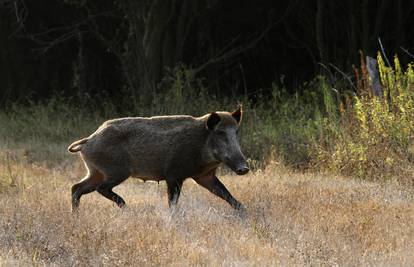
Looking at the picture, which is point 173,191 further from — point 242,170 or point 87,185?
point 87,185

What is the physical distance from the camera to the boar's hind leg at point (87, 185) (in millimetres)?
8727

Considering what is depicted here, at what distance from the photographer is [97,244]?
6555 millimetres

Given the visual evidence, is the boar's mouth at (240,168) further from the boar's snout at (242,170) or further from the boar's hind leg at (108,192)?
the boar's hind leg at (108,192)

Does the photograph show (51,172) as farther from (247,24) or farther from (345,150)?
(247,24)

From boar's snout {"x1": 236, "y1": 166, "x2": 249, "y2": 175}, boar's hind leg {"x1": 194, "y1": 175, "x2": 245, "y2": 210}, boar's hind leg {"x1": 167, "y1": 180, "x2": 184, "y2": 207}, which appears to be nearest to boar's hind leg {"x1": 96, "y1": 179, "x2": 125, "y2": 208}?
boar's hind leg {"x1": 167, "y1": 180, "x2": 184, "y2": 207}

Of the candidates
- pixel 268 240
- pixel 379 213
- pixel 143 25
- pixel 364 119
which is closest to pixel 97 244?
pixel 268 240

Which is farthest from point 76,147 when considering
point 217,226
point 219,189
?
point 217,226

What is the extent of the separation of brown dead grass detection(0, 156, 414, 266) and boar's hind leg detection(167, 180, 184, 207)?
0.18 meters

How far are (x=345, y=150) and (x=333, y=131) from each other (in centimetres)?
56

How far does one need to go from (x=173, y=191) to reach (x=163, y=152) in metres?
0.46

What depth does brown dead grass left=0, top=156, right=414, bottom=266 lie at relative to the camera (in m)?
6.41

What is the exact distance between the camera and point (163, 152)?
873 centimetres

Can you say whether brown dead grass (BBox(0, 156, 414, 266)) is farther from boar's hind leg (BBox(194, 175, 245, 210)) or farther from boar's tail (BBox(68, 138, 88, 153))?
boar's tail (BBox(68, 138, 88, 153))

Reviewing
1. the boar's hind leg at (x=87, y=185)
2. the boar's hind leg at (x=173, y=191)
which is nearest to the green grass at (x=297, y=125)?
the boar's hind leg at (x=173, y=191)
